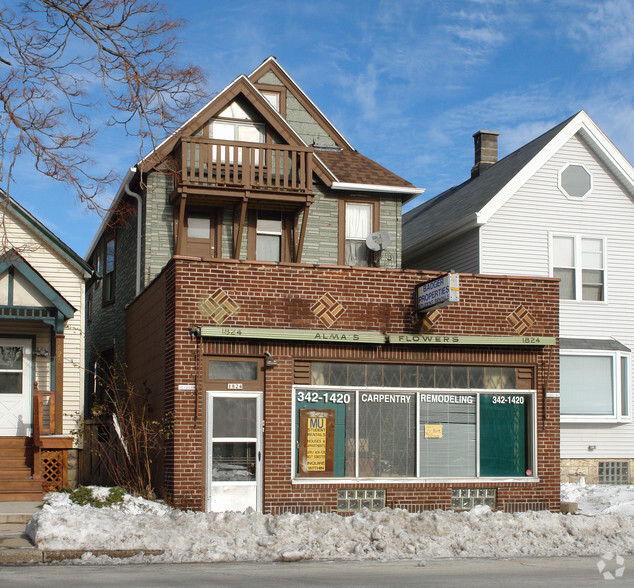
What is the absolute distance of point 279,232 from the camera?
20969 mm

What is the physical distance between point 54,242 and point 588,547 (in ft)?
41.5

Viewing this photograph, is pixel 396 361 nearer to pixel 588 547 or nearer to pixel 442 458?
pixel 442 458

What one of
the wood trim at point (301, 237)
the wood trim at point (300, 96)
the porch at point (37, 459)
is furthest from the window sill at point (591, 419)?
the porch at point (37, 459)

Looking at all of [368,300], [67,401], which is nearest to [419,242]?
[368,300]

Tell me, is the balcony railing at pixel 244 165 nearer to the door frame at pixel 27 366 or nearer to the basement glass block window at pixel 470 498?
the door frame at pixel 27 366

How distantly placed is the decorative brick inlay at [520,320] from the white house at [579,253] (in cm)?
491

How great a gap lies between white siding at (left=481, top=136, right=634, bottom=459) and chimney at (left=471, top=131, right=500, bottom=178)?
5244mm

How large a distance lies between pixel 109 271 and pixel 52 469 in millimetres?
8425

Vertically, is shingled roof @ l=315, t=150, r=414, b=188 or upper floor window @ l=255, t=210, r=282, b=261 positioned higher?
shingled roof @ l=315, t=150, r=414, b=188

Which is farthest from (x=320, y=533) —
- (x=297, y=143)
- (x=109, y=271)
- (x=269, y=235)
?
(x=109, y=271)

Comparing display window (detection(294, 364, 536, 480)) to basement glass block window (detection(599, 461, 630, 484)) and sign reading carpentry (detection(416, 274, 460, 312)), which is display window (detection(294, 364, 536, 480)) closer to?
sign reading carpentry (detection(416, 274, 460, 312))

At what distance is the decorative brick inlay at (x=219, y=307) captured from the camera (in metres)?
15.0

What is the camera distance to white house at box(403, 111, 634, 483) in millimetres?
21359

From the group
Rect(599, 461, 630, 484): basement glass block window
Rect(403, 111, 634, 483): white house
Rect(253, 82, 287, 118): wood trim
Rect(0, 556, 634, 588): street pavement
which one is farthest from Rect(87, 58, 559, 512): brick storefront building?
Rect(253, 82, 287, 118): wood trim
